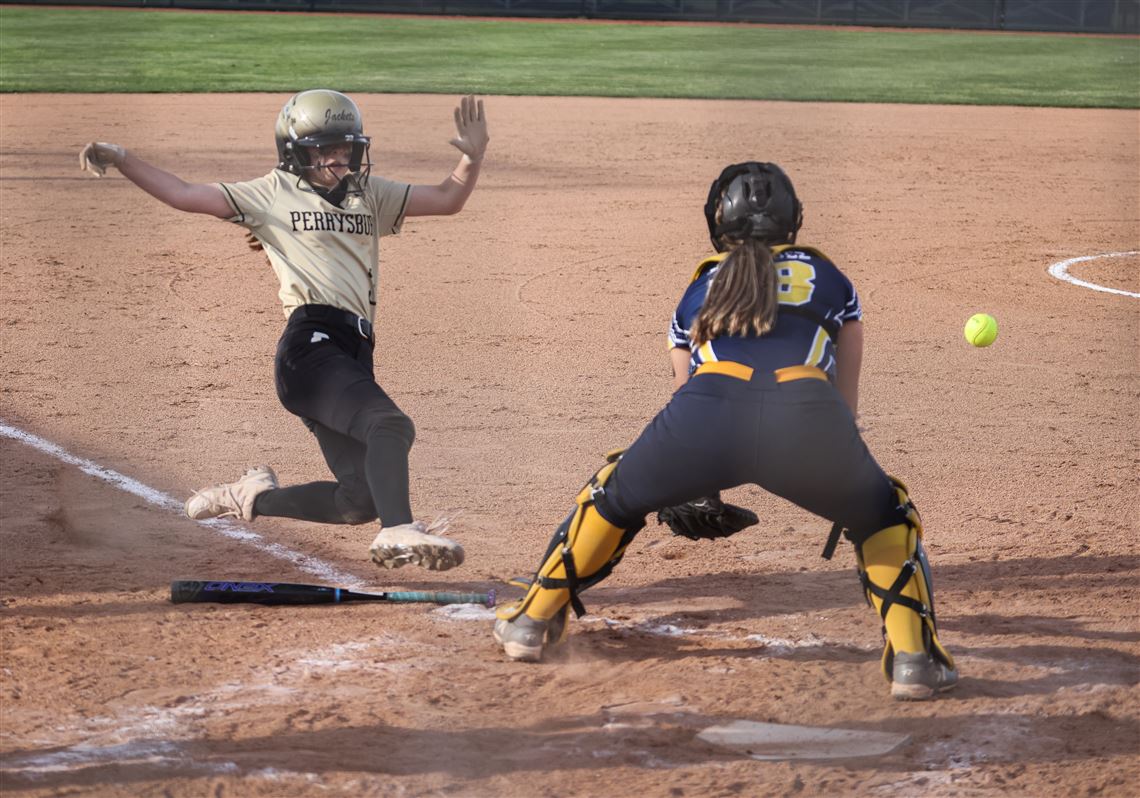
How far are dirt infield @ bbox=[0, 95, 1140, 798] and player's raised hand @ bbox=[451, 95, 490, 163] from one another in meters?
1.37

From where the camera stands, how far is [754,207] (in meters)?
4.00

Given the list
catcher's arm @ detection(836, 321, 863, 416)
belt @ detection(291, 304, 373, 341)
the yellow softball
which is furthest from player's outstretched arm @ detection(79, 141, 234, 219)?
the yellow softball

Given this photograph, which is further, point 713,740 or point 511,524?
point 511,524

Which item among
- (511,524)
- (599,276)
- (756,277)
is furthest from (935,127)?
(756,277)

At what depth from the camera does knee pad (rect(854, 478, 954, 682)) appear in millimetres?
3924

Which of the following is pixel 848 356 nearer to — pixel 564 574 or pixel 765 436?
pixel 765 436

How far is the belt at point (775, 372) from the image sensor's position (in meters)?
3.81

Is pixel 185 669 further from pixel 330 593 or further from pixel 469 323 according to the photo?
pixel 469 323

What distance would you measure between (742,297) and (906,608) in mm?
948

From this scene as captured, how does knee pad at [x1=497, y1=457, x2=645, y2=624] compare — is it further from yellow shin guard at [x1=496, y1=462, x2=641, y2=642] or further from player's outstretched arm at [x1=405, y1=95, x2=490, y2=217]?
player's outstretched arm at [x1=405, y1=95, x2=490, y2=217]

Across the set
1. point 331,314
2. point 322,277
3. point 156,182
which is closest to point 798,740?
point 331,314

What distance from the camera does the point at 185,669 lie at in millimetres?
4055

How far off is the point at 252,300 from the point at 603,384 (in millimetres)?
2628

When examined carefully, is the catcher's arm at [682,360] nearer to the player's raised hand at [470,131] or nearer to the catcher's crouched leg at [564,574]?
the catcher's crouched leg at [564,574]
